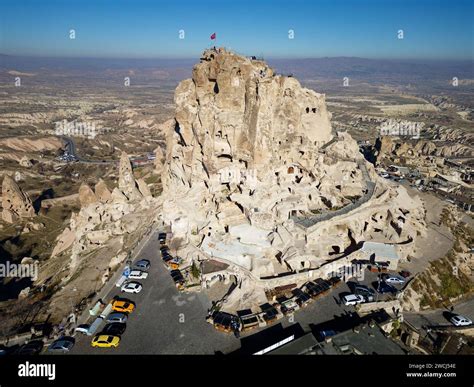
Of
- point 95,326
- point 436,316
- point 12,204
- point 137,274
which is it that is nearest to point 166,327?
point 95,326

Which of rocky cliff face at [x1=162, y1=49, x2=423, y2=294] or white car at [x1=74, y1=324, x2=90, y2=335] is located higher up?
rocky cliff face at [x1=162, y1=49, x2=423, y2=294]

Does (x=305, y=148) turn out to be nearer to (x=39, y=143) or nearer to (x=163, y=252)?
(x=163, y=252)

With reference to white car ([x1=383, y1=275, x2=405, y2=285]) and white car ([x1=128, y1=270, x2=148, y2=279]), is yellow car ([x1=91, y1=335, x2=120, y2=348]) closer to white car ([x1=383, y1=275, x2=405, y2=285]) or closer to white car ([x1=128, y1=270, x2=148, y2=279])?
white car ([x1=128, y1=270, x2=148, y2=279])

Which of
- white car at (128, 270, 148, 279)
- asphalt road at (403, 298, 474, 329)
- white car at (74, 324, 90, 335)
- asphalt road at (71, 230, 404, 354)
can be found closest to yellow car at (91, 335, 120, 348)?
asphalt road at (71, 230, 404, 354)

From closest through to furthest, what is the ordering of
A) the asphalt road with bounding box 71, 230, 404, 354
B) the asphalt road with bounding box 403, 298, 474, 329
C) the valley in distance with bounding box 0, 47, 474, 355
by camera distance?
the asphalt road with bounding box 71, 230, 404, 354 < the valley in distance with bounding box 0, 47, 474, 355 < the asphalt road with bounding box 403, 298, 474, 329

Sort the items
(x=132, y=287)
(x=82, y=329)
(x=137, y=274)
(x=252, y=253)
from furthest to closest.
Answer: (x=252, y=253)
(x=137, y=274)
(x=132, y=287)
(x=82, y=329)

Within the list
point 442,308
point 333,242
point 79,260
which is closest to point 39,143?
point 79,260

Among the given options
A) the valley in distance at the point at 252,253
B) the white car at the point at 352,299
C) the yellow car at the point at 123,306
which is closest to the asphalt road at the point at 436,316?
the valley in distance at the point at 252,253

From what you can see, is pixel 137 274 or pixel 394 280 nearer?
pixel 394 280

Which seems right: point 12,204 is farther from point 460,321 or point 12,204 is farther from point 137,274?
point 460,321
